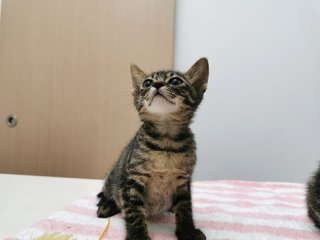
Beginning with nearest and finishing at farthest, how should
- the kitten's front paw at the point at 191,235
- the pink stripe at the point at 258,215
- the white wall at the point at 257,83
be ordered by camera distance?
the kitten's front paw at the point at 191,235
the pink stripe at the point at 258,215
the white wall at the point at 257,83

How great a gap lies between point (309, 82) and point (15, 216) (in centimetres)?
186

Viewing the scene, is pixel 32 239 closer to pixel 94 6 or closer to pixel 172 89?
pixel 172 89

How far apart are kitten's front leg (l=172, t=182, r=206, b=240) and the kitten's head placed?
9.3 inches

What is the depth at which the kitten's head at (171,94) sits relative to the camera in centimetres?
85

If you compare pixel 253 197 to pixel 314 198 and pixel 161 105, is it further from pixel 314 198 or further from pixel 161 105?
pixel 161 105

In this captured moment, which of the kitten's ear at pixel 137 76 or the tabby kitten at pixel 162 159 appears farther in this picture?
the kitten's ear at pixel 137 76

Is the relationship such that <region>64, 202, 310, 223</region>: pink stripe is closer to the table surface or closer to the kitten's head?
the table surface

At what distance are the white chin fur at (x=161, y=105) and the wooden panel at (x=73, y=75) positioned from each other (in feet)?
3.70

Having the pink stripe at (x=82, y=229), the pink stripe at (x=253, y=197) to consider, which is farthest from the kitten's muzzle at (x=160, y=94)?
the pink stripe at (x=253, y=197)

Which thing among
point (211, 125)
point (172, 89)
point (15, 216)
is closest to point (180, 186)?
point (172, 89)

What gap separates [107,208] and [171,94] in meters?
0.49

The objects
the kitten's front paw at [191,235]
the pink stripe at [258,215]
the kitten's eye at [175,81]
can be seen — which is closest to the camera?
the kitten's front paw at [191,235]

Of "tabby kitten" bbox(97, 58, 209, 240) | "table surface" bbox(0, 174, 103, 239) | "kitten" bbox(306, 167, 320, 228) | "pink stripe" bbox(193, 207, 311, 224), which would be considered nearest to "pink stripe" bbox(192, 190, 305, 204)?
"pink stripe" bbox(193, 207, 311, 224)

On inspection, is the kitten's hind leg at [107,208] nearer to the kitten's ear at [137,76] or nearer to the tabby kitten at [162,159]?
the tabby kitten at [162,159]
